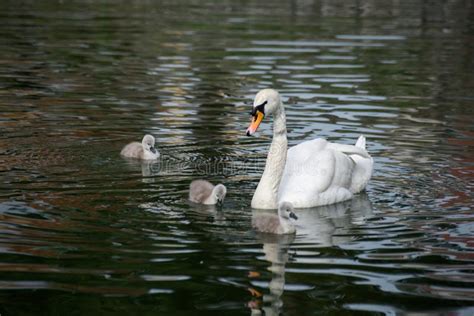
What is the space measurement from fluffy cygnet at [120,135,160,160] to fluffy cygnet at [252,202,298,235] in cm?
364

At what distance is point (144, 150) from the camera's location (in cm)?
1417

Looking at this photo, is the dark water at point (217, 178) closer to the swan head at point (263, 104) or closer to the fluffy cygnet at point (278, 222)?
the fluffy cygnet at point (278, 222)

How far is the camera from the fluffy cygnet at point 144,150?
46.5 feet

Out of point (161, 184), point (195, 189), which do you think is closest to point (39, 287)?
point (195, 189)

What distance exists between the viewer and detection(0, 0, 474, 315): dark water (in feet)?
29.0

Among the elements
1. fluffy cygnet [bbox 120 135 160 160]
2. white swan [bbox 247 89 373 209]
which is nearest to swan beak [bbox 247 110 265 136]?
white swan [bbox 247 89 373 209]

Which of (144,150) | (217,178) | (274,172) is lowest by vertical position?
(217,178)

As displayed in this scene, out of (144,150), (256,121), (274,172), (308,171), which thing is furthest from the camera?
(144,150)

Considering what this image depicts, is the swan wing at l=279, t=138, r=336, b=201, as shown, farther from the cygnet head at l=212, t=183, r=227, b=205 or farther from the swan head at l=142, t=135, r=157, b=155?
the swan head at l=142, t=135, r=157, b=155

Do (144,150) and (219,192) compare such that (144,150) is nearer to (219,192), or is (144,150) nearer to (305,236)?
(219,192)

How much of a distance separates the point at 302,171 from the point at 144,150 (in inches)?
111

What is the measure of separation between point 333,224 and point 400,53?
1806 centimetres

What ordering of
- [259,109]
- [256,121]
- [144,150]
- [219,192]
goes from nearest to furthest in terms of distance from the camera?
[256,121], [259,109], [219,192], [144,150]

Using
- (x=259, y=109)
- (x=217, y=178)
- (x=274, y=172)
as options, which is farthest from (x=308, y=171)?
(x=217, y=178)
